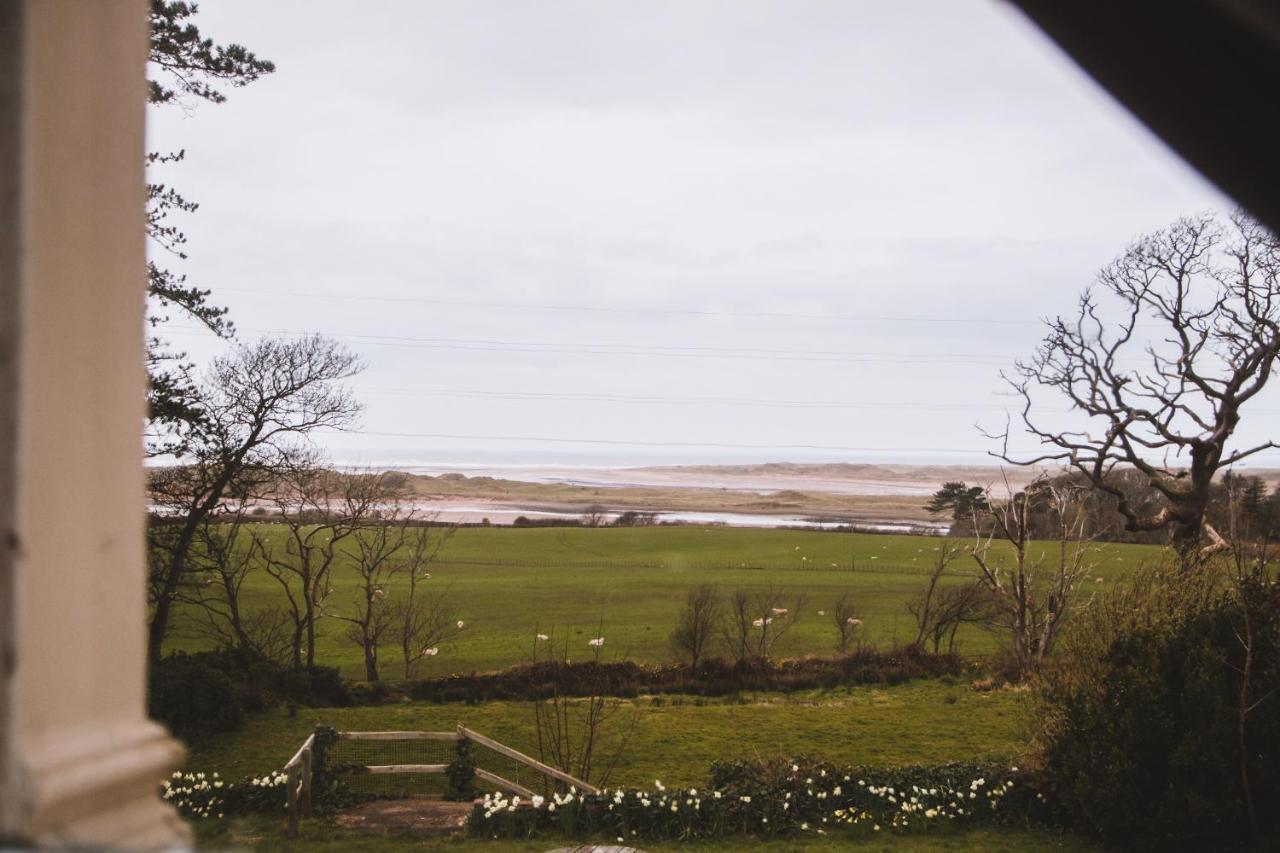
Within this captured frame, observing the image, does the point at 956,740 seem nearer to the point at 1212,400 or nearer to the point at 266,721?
the point at 1212,400

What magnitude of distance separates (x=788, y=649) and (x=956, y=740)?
1414 cm

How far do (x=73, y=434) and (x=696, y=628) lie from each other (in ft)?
109

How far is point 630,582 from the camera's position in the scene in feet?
157

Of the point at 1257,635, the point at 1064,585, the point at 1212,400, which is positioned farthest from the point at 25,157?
the point at 1064,585

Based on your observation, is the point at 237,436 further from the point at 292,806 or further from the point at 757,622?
the point at 757,622

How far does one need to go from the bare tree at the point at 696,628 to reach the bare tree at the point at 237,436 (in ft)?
47.7

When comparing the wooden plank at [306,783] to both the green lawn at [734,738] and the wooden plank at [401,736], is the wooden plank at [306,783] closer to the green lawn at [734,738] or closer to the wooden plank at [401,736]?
the green lawn at [734,738]

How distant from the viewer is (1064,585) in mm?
25281

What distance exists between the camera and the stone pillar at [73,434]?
2.90 feet

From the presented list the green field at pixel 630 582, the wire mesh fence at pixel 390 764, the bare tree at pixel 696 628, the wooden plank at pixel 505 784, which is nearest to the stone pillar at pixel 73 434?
the wooden plank at pixel 505 784

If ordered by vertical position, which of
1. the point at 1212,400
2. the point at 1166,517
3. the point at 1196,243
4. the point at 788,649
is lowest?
the point at 788,649

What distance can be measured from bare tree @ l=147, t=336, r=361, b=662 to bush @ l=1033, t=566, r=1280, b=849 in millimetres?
15000

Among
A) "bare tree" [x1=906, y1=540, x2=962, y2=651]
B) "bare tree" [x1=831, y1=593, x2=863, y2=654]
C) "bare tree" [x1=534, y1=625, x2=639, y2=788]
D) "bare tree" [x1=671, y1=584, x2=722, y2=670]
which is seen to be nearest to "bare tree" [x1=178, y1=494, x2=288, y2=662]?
"bare tree" [x1=534, y1=625, x2=639, y2=788]

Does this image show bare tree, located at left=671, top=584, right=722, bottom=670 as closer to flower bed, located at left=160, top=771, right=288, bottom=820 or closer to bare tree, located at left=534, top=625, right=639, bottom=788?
bare tree, located at left=534, top=625, right=639, bottom=788
